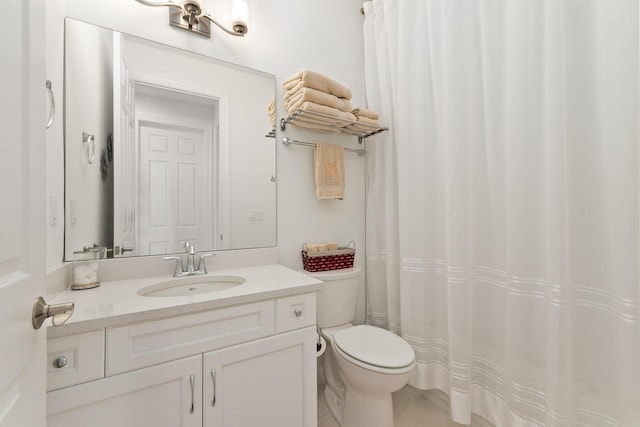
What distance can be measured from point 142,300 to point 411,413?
1541mm

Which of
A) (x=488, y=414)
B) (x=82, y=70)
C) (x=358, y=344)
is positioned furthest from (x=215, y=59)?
(x=488, y=414)

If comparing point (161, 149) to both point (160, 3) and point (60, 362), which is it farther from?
point (60, 362)

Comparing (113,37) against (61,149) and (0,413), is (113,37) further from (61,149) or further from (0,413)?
(0,413)

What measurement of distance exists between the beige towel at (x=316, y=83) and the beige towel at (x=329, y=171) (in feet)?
1.03

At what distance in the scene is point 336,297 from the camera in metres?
1.61

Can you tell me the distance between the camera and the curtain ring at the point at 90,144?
117 cm

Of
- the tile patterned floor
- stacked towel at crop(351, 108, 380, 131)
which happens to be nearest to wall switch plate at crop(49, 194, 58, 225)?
stacked towel at crop(351, 108, 380, 131)

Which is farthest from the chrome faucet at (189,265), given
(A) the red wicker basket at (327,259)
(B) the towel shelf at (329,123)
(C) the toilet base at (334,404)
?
(C) the toilet base at (334,404)

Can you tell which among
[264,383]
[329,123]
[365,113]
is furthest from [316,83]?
[264,383]

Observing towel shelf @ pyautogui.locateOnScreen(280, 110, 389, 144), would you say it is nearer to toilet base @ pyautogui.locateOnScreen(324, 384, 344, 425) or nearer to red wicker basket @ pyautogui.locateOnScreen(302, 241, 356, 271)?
red wicker basket @ pyautogui.locateOnScreen(302, 241, 356, 271)

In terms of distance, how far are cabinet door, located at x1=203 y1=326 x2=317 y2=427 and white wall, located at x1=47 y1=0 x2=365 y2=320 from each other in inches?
23.8

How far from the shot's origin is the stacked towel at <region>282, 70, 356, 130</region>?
1502 mm

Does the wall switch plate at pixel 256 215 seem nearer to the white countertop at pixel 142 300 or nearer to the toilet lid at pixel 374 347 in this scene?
the white countertop at pixel 142 300

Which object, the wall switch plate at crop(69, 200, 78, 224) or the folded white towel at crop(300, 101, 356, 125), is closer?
the wall switch plate at crop(69, 200, 78, 224)
